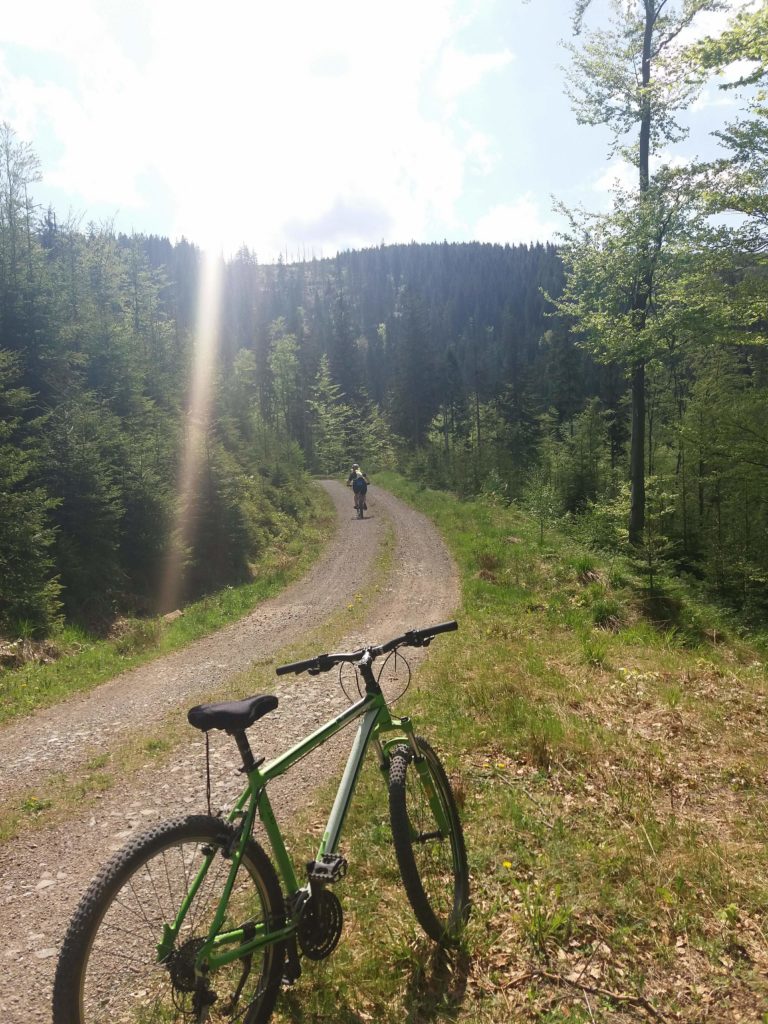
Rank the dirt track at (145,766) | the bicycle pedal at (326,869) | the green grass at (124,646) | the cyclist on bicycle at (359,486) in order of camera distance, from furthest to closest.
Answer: the cyclist on bicycle at (359,486) → the green grass at (124,646) → the dirt track at (145,766) → the bicycle pedal at (326,869)

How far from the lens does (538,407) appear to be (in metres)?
61.5

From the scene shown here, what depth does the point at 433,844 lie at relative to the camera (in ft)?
11.8

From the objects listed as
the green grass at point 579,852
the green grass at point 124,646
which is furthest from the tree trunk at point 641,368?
the green grass at point 124,646

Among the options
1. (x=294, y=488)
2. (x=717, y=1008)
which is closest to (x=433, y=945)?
(x=717, y=1008)

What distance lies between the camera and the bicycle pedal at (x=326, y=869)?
8.98 feet

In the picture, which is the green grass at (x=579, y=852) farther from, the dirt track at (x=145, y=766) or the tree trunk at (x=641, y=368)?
the tree trunk at (x=641, y=368)

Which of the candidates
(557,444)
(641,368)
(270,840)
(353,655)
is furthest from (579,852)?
(557,444)

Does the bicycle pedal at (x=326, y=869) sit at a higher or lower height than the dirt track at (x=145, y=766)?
higher

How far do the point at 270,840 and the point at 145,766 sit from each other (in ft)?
14.9

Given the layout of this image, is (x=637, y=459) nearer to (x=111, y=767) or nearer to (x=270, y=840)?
(x=111, y=767)

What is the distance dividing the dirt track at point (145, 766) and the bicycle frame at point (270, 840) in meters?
1.68

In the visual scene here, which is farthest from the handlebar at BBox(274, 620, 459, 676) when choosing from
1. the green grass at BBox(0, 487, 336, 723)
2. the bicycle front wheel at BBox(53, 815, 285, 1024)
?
the green grass at BBox(0, 487, 336, 723)

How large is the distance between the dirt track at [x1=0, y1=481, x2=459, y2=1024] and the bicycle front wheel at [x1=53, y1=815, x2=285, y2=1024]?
134 centimetres

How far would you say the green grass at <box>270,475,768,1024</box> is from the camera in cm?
319
